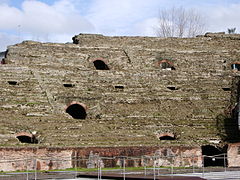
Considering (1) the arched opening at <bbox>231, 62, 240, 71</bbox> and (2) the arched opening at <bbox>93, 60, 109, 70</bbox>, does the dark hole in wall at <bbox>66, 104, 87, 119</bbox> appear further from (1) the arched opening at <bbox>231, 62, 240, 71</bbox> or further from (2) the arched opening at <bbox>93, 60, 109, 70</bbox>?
(1) the arched opening at <bbox>231, 62, 240, 71</bbox>

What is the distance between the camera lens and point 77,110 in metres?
27.8

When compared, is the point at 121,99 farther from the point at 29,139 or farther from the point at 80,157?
the point at 80,157

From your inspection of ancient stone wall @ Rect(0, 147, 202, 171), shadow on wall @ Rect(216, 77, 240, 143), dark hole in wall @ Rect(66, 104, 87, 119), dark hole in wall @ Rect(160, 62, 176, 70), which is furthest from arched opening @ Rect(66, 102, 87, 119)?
dark hole in wall @ Rect(160, 62, 176, 70)

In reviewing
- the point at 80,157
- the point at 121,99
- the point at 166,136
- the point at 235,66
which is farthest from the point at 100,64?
the point at 80,157

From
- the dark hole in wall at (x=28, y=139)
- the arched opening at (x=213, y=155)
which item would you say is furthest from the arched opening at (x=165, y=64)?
the dark hole in wall at (x=28, y=139)

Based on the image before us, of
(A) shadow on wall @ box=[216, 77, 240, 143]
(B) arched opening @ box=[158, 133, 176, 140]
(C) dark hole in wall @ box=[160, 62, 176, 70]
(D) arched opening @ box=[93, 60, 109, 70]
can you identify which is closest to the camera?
(B) arched opening @ box=[158, 133, 176, 140]

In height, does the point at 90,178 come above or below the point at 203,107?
below

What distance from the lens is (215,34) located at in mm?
39594

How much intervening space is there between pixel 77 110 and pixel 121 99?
10.2 feet

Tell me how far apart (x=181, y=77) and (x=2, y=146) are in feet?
52.7

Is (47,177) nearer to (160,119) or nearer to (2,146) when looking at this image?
(2,146)

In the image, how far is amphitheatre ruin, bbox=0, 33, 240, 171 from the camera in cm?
2145

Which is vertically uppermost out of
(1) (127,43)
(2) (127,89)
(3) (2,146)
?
(1) (127,43)

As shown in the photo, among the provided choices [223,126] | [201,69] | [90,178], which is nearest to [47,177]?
[90,178]
